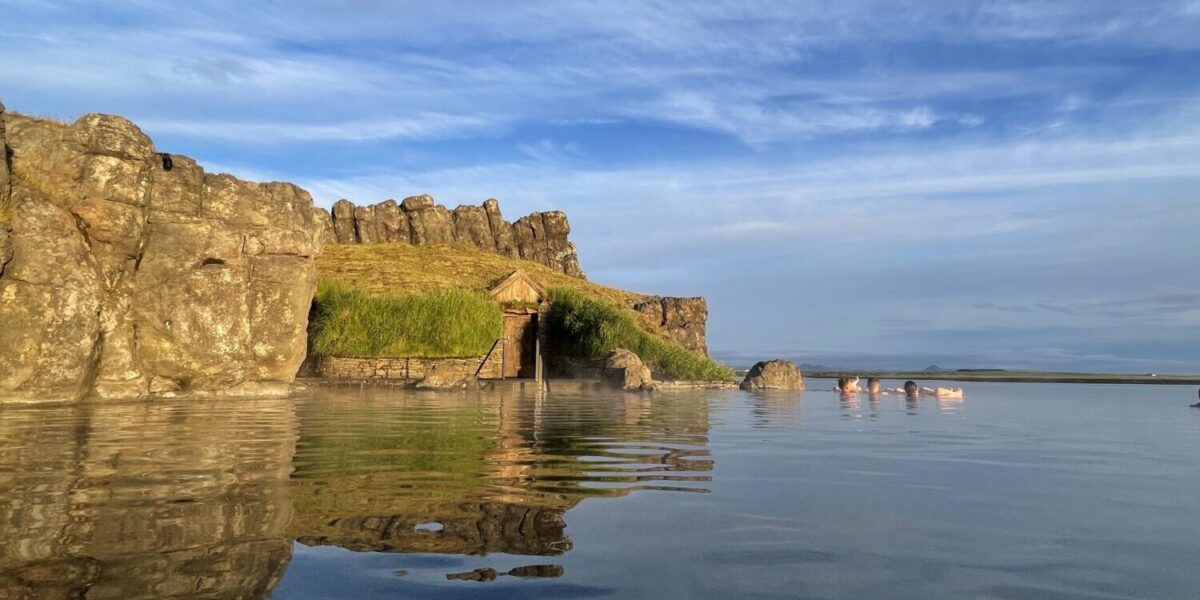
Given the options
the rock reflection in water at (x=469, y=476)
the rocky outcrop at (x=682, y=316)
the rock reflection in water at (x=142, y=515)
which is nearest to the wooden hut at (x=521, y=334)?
the rocky outcrop at (x=682, y=316)

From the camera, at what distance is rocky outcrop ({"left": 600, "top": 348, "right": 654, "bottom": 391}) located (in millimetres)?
25781

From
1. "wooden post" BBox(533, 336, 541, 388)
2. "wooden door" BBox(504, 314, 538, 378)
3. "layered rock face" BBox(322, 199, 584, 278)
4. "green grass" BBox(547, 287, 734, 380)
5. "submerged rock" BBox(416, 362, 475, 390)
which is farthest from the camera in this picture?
"layered rock face" BBox(322, 199, 584, 278)

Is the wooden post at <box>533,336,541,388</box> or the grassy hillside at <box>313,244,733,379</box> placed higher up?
the grassy hillside at <box>313,244,733,379</box>

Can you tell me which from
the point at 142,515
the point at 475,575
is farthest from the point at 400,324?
the point at 475,575

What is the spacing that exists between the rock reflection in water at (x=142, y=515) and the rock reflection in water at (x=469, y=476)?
11.4 inches

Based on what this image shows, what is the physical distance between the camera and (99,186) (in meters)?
16.2

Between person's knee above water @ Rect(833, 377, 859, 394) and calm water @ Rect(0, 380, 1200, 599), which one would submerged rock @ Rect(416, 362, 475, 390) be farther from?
calm water @ Rect(0, 380, 1200, 599)

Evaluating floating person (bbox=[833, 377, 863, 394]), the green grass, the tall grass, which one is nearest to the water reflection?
the tall grass

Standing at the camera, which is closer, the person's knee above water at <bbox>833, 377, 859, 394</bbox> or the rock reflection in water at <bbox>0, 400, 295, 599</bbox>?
the rock reflection in water at <bbox>0, 400, 295, 599</bbox>

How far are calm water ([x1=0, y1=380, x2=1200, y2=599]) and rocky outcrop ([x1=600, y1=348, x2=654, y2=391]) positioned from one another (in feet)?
57.7

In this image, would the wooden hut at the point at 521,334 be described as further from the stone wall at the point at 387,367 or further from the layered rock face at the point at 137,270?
the layered rock face at the point at 137,270

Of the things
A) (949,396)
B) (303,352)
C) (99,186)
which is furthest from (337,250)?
(949,396)

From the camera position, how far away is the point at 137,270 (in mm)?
16578

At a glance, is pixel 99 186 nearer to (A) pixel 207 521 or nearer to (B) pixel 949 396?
(A) pixel 207 521
